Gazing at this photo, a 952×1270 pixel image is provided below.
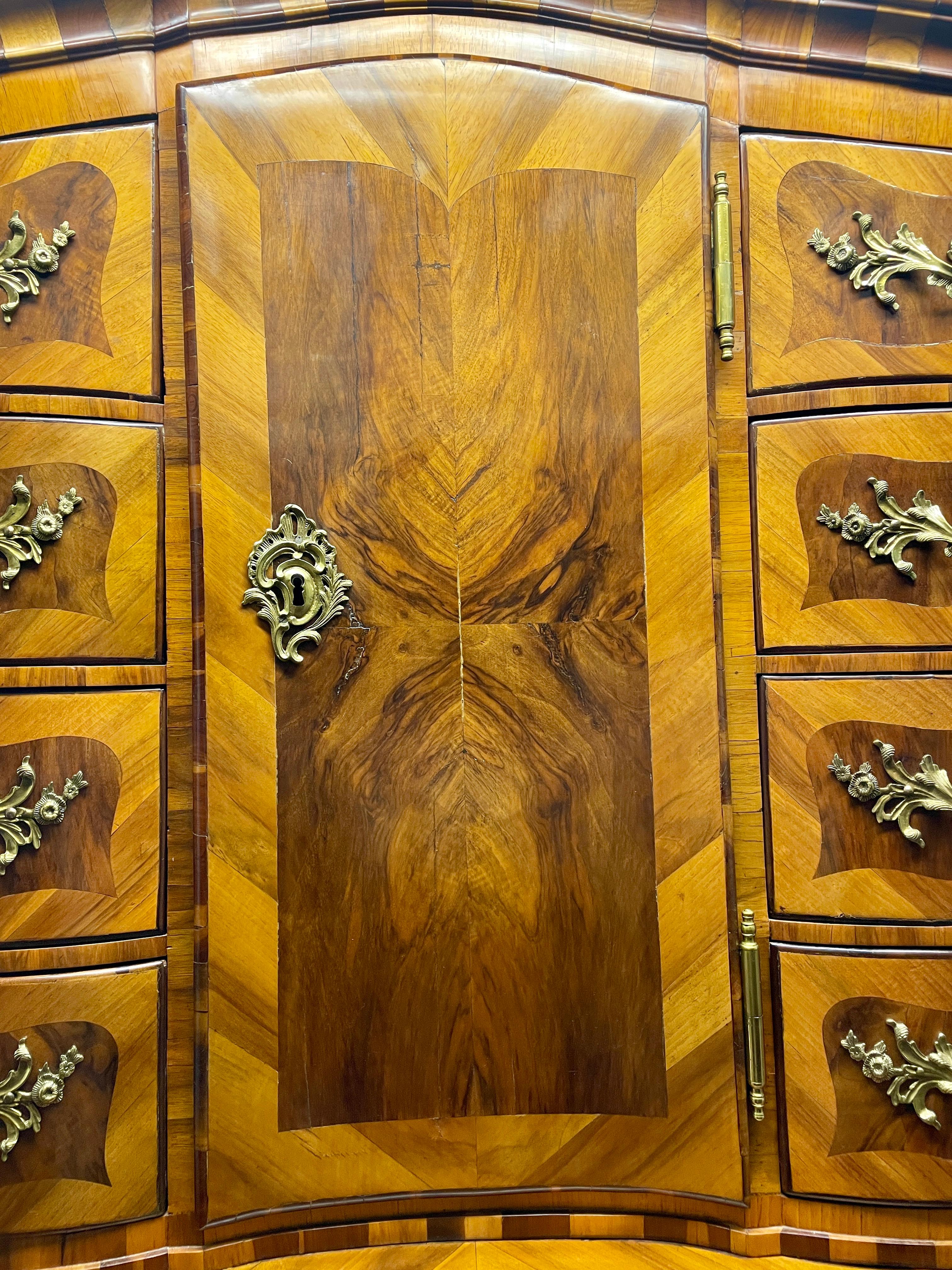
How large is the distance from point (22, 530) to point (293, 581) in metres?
0.23

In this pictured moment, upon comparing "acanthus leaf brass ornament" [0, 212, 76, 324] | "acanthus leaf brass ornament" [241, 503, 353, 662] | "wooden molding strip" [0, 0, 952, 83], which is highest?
"wooden molding strip" [0, 0, 952, 83]

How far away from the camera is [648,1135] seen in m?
0.84

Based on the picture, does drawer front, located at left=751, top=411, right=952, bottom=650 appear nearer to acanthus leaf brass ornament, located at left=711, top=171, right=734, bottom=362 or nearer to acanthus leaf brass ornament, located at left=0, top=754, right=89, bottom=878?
acanthus leaf brass ornament, located at left=711, top=171, right=734, bottom=362

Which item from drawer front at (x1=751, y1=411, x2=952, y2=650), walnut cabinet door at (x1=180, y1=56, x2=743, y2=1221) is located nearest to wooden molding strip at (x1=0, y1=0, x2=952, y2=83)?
walnut cabinet door at (x1=180, y1=56, x2=743, y2=1221)

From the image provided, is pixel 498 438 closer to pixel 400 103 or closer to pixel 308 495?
pixel 308 495

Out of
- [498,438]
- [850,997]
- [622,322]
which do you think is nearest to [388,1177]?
[850,997]

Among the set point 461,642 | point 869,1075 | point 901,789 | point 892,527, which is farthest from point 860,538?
point 869,1075

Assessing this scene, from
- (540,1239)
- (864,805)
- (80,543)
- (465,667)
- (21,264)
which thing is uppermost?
(21,264)

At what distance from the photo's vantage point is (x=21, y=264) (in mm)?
823

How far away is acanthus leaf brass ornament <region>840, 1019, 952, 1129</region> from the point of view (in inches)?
31.6

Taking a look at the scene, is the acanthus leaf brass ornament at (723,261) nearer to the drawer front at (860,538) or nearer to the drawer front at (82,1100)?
the drawer front at (860,538)

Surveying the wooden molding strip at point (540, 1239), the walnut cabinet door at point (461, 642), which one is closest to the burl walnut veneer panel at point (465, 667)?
the walnut cabinet door at point (461, 642)

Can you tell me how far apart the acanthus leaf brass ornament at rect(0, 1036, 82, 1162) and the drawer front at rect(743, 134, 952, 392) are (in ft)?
2.85

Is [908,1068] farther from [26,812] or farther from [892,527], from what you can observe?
[26,812]
